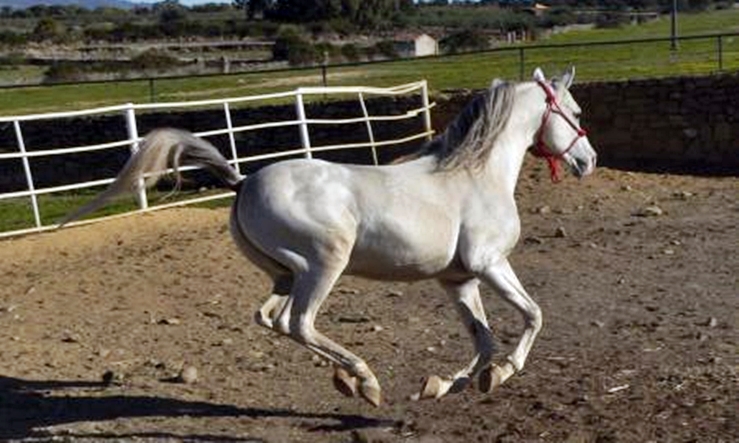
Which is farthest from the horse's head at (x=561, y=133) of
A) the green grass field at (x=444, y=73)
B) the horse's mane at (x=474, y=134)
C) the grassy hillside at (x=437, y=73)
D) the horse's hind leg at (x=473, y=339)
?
the grassy hillside at (x=437, y=73)

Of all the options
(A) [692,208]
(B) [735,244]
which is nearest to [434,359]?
(B) [735,244]

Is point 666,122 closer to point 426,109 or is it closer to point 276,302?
point 426,109

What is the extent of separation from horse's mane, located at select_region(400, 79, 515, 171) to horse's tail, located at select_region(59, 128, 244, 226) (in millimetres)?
1015

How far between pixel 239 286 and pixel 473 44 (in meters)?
45.9

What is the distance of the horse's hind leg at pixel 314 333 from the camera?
253 inches

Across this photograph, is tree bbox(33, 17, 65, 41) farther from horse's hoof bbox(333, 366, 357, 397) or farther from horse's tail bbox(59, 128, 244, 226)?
horse's hoof bbox(333, 366, 357, 397)

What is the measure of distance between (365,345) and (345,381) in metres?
2.06

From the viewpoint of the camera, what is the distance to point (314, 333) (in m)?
6.47

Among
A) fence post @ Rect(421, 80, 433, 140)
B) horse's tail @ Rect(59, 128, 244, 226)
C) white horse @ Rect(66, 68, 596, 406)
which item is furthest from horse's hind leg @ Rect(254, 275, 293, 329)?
A: fence post @ Rect(421, 80, 433, 140)

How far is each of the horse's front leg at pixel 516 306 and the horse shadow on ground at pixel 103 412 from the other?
547 millimetres

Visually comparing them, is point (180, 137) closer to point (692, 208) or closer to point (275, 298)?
point (275, 298)

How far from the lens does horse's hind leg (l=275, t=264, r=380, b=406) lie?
→ 643 cm

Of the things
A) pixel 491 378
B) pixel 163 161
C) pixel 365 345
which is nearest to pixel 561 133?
pixel 491 378

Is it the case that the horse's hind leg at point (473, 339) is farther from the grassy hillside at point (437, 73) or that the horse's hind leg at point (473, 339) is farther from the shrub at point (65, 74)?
the shrub at point (65, 74)
